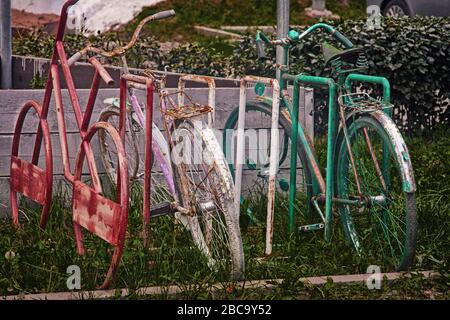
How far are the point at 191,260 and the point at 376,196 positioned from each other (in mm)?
957

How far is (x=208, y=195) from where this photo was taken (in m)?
5.30

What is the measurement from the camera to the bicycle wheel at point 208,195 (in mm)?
5027

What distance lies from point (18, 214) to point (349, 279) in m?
2.07

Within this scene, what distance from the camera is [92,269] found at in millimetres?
5164

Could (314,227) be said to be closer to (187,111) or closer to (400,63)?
(187,111)

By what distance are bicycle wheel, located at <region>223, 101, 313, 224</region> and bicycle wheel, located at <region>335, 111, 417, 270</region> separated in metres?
0.28

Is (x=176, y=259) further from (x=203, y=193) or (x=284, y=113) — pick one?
(x=284, y=113)

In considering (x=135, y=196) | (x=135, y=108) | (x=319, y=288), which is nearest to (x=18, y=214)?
(x=135, y=196)

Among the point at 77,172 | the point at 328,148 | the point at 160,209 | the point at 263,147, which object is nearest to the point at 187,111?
the point at 160,209

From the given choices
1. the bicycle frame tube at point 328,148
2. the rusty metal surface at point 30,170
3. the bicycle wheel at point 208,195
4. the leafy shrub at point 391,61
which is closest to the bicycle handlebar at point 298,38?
the bicycle frame tube at point 328,148

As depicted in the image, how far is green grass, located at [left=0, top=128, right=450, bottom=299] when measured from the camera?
502cm

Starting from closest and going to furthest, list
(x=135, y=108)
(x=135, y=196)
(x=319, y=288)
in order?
(x=319, y=288) → (x=135, y=108) → (x=135, y=196)

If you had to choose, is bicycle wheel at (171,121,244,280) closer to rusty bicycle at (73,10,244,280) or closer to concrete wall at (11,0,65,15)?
rusty bicycle at (73,10,244,280)
